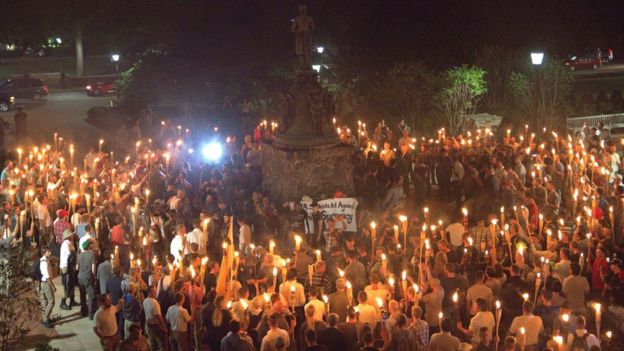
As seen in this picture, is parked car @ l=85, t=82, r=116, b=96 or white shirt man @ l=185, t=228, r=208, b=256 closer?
white shirt man @ l=185, t=228, r=208, b=256

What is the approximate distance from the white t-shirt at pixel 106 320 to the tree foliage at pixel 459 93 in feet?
65.8

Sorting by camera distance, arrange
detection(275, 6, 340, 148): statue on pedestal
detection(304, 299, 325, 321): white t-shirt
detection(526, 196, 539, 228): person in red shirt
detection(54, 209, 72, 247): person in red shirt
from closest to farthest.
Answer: detection(304, 299, 325, 321): white t-shirt < detection(526, 196, 539, 228): person in red shirt < detection(54, 209, 72, 247): person in red shirt < detection(275, 6, 340, 148): statue on pedestal

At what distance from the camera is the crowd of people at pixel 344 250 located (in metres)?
11.9

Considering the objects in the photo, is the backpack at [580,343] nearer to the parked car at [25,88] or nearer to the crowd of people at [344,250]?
the crowd of people at [344,250]

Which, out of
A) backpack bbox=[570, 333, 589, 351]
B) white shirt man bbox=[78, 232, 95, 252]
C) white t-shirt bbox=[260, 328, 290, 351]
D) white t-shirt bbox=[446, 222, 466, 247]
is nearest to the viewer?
backpack bbox=[570, 333, 589, 351]

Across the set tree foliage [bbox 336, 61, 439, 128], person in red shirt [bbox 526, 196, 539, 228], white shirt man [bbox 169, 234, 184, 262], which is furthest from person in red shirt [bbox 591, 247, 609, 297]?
tree foliage [bbox 336, 61, 439, 128]

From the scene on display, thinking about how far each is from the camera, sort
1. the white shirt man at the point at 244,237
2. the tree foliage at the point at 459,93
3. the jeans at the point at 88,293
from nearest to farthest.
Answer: the jeans at the point at 88,293 < the white shirt man at the point at 244,237 < the tree foliage at the point at 459,93

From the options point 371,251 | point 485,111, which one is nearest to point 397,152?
point 371,251

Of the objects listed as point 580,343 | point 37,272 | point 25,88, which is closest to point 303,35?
point 37,272

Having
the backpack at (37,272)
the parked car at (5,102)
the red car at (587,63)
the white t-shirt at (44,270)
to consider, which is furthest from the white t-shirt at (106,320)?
the red car at (587,63)

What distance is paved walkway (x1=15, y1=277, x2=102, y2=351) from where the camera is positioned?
14.1 m

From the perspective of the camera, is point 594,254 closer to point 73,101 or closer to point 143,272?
point 143,272

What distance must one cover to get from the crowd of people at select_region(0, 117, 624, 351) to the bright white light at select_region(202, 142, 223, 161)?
0.32 metres

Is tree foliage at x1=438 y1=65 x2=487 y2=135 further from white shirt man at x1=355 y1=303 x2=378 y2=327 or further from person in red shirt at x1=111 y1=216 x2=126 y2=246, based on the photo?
white shirt man at x1=355 y1=303 x2=378 y2=327
